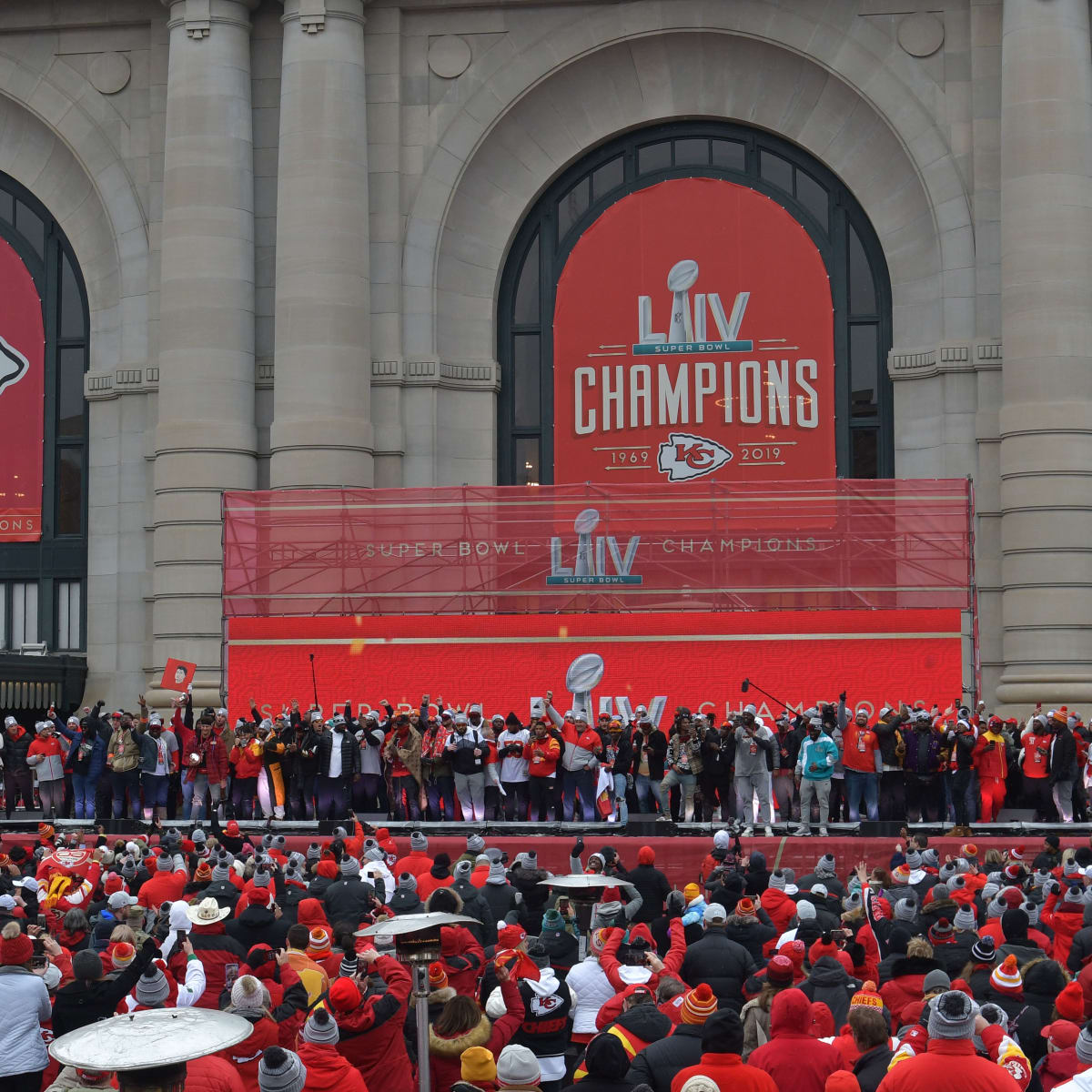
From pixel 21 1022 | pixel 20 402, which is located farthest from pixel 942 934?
pixel 20 402

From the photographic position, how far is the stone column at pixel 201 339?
1382 inches

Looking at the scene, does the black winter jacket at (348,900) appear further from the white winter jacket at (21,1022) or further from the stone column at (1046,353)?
the stone column at (1046,353)

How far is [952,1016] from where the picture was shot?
8172 millimetres

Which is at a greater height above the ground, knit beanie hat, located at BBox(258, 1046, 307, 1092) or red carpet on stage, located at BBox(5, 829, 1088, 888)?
knit beanie hat, located at BBox(258, 1046, 307, 1092)

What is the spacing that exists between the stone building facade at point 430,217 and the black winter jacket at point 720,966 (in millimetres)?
21129

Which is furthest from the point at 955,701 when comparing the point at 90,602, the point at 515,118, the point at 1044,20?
the point at 90,602

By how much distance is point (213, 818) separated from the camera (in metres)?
26.4

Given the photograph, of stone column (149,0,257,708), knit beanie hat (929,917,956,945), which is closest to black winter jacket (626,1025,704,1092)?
knit beanie hat (929,917,956,945)

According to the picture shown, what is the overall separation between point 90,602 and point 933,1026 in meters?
31.2

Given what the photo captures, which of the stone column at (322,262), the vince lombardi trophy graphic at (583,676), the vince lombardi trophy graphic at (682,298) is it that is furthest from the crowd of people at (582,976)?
the vince lombardi trophy graphic at (682,298)

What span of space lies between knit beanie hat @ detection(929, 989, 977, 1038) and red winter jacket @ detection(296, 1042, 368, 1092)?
3.22 meters

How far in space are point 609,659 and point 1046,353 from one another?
402 inches

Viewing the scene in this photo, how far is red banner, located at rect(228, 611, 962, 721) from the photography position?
30.0m

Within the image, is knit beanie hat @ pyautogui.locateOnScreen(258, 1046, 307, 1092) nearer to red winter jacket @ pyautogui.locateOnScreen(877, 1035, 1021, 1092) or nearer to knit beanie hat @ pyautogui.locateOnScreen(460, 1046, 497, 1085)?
knit beanie hat @ pyautogui.locateOnScreen(460, 1046, 497, 1085)
